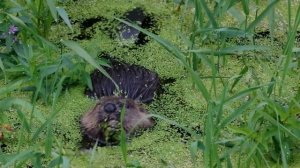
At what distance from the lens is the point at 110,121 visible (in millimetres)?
3031

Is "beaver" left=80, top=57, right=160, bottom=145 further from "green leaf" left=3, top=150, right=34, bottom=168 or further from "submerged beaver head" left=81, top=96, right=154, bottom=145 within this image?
"green leaf" left=3, top=150, right=34, bottom=168

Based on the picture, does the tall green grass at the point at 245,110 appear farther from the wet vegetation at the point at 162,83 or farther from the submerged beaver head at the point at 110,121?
the submerged beaver head at the point at 110,121

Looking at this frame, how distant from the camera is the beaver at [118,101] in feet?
9.96

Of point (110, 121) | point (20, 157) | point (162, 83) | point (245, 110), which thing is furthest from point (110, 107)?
point (20, 157)

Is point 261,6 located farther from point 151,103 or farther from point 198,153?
point 198,153

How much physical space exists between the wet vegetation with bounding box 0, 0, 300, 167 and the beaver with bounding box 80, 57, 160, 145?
0.14 ft

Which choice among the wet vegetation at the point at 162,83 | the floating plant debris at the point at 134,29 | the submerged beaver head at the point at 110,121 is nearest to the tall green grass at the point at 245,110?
the wet vegetation at the point at 162,83

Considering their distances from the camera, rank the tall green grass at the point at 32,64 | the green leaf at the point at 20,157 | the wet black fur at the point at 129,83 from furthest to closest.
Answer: the wet black fur at the point at 129,83 < the tall green grass at the point at 32,64 < the green leaf at the point at 20,157

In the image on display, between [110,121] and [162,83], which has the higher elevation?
[162,83]

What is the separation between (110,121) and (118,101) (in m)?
0.11

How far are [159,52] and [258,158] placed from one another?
104 centimetres

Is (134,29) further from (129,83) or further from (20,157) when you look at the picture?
(20,157)

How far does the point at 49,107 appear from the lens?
3186 mm

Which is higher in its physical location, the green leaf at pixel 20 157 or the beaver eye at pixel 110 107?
the beaver eye at pixel 110 107
